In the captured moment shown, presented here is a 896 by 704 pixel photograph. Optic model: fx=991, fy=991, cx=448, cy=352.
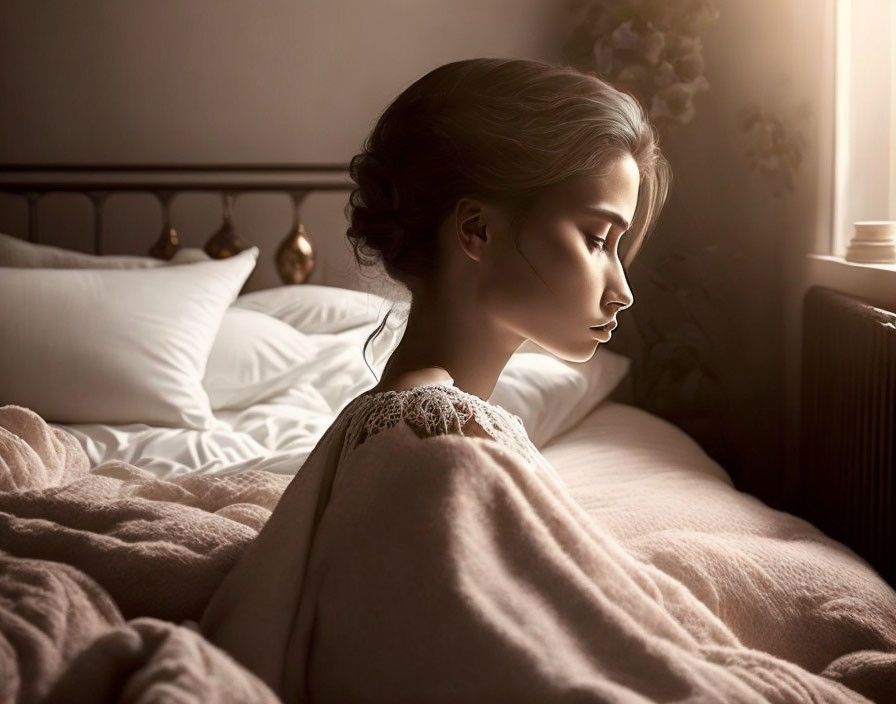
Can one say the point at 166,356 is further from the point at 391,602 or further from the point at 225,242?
the point at 391,602

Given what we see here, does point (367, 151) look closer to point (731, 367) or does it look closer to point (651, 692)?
point (651, 692)

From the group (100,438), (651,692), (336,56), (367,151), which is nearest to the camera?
(651,692)

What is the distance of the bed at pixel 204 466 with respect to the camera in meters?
0.76

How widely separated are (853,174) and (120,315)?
1.55 meters

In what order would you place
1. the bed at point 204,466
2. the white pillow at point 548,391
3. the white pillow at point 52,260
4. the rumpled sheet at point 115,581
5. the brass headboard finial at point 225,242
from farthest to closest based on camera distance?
the brass headboard finial at point 225,242 → the white pillow at point 52,260 → the white pillow at point 548,391 → the bed at point 204,466 → the rumpled sheet at point 115,581

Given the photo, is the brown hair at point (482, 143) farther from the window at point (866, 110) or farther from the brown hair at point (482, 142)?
the window at point (866, 110)

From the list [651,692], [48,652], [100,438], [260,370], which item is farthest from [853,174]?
[48,652]

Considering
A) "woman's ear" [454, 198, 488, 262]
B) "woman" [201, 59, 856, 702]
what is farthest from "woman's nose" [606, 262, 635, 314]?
"woman's ear" [454, 198, 488, 262]

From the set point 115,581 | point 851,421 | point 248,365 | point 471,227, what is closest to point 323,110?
point 248,365

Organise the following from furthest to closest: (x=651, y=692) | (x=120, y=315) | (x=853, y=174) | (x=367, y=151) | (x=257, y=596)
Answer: (x=853, y=174) → (x=120, y=315) → (x=367, y=151) → (x=257, y=596) → (x=651, y=692)

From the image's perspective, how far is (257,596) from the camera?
0.75m

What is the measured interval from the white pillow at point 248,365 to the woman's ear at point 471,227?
1.18m

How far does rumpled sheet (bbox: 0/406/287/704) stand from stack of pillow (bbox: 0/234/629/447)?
0.58m

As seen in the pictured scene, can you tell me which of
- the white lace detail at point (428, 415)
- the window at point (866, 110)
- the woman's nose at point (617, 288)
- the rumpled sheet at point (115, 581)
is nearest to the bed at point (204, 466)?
the rumpled sheet at point (115, 581)
